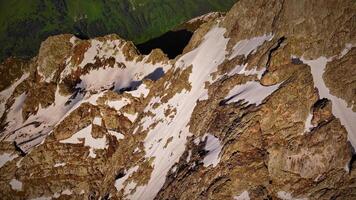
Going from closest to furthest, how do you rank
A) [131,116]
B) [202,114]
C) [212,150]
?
1. [212,150]
2. [202,114]
3. [131,116]

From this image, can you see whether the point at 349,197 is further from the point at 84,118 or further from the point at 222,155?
the point at 84,118

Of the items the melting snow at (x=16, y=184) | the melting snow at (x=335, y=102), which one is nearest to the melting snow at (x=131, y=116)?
the melting snow at (x=16, y=184)

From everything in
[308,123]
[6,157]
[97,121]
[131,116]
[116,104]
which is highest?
[6,157]

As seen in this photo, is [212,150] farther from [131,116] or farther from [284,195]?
[131,116]

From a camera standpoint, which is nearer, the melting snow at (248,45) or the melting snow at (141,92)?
the melting snow at (248,45)

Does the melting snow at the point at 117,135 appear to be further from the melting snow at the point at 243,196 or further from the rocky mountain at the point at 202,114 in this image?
the melting snow at the point at 243,196

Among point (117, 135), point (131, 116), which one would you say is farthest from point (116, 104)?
point (117, 135)
